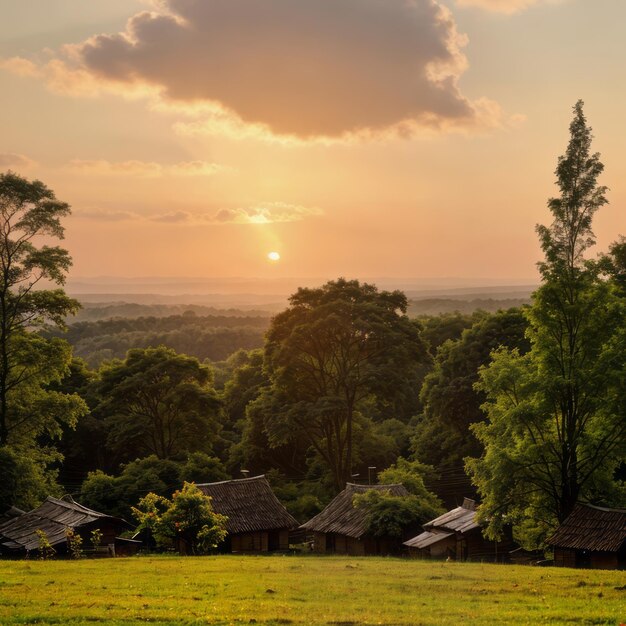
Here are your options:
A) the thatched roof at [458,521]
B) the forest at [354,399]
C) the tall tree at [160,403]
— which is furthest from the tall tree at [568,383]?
the tall tree at [160,403]

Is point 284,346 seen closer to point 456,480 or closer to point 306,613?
point 456,480

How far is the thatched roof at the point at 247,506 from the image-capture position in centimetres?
4875

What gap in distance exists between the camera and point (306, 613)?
725 inches

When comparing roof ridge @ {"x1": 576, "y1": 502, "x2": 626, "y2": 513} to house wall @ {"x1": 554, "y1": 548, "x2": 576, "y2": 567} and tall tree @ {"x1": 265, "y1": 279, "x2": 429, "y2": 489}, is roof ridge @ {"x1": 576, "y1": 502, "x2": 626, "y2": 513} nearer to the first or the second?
house wall @ {"x1": 554, "y1": 548, "x2": 576, "y2": 567}

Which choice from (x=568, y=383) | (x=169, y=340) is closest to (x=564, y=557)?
(x=568, y=383)

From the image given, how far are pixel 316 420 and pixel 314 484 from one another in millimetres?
7295

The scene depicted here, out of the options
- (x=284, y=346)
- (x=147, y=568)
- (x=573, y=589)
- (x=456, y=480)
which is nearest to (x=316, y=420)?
(x=284, y=346)

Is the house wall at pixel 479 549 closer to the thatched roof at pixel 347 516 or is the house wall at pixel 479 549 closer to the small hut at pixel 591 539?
the thatched roof at pixel 347 516

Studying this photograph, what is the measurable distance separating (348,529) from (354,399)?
1360cm

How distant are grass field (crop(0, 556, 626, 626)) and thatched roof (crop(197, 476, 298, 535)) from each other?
18865 mm

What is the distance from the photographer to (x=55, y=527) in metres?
38.8

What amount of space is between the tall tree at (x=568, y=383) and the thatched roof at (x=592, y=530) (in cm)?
198

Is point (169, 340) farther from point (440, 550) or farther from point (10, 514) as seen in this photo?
point (440, 550)

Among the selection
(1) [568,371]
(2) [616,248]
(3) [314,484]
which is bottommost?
(3) [314,484]
